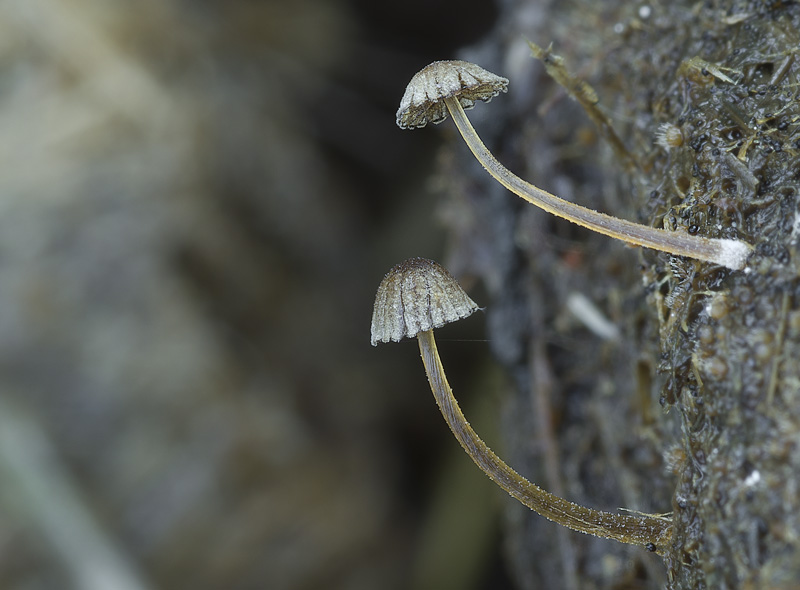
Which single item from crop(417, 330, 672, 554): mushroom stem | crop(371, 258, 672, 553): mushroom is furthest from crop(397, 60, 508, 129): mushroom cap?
crop(417, 330, 672, 554): mushroom stem

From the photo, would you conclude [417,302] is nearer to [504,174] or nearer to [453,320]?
[453,320]

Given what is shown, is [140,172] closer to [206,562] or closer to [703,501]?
[206,562]

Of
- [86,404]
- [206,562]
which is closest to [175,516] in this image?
[206,562]

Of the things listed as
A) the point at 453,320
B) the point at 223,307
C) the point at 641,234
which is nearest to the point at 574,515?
the point at 453,320

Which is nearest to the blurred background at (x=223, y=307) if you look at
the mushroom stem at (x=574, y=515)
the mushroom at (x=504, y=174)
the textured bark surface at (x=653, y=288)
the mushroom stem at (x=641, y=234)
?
the textured bark surface at (x=653, y=288)

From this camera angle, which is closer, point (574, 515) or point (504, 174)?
point (574, 515)

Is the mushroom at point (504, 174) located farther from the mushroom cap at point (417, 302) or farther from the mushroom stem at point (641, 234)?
the mushroom cap at point (417, 302)
